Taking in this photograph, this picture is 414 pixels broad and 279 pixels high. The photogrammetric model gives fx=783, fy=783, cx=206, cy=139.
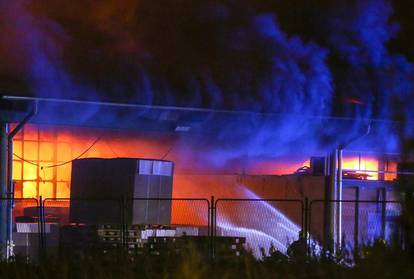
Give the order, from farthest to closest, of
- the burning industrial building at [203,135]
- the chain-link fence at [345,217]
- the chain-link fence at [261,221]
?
the chain-link fence at [261,221], the chain-link fence at [345,217], the burning industrial building at [203,135]

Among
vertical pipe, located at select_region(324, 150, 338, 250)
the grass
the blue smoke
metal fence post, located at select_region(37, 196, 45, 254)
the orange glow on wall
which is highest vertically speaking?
the blue smoke

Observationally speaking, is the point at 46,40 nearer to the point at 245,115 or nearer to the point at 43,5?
the point at 43,5

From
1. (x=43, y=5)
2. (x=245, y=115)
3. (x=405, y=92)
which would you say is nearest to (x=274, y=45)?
(x=245, y=115)

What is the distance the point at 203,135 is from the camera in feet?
68.2

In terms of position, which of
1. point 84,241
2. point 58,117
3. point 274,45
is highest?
point 274,45

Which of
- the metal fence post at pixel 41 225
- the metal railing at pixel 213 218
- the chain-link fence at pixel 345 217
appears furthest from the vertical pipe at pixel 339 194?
the metal fence post at pixel 41 225

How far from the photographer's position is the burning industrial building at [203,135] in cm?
1716

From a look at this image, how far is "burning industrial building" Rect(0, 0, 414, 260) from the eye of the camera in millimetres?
17156

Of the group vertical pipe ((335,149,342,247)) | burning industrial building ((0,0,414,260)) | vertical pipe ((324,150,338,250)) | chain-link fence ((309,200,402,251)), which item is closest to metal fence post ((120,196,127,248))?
burning industrial building ((0,0,414,260))

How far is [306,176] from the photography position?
2005 cm

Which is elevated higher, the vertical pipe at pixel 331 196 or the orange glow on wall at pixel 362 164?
the orange glow on wall at pixel 362 164

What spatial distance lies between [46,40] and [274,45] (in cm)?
802

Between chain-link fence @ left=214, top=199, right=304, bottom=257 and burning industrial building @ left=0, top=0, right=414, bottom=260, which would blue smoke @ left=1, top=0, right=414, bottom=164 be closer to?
burning industrial building @ left=0, top=0, right=414, bottom=260

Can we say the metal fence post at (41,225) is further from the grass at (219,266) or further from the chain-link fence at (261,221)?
the chain-link fence at (261,221)
